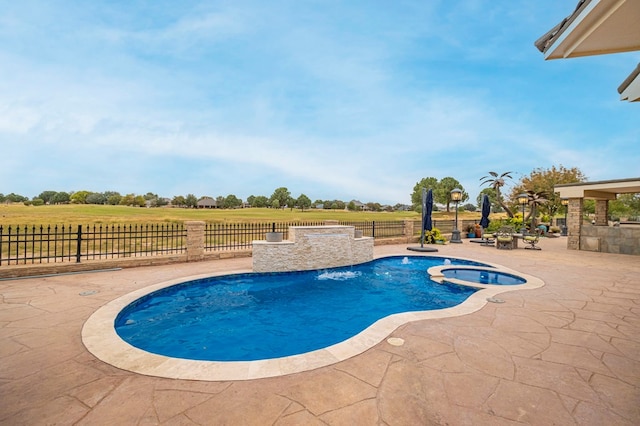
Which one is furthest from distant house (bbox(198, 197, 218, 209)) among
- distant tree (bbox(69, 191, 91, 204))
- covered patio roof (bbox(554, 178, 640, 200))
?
covered patio roof (bbox(554, 178, 640, 200))

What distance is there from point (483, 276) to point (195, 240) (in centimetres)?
1037

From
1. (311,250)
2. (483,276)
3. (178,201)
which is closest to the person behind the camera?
(483,276)

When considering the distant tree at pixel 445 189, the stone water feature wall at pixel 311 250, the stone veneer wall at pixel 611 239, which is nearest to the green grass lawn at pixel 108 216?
the stone veneer wall at pixel 611 239

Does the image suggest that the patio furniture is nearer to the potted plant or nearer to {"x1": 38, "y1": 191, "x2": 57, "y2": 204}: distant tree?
the potted plant

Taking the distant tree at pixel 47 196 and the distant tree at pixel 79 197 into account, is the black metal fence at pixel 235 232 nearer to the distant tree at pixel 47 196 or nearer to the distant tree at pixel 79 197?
the distant tree at pixel 79 197

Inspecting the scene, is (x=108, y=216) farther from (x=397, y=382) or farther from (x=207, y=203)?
(x=207, y=203)

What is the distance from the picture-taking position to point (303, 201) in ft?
324

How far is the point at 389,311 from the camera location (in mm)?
6469

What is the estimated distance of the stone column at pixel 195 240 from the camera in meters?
9.96

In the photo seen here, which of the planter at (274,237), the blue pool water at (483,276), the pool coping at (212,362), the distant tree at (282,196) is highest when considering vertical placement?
the distant tree at (282,196)

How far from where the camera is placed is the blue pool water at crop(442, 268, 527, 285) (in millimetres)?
8501

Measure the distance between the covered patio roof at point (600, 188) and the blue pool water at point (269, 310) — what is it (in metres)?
11.7

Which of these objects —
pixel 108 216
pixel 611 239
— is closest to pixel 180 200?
pixel 108 216

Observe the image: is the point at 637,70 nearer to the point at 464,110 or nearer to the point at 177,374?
the point at 177,374
